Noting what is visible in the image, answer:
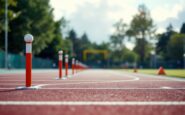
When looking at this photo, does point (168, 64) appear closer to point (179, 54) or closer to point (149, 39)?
point (179, 54)

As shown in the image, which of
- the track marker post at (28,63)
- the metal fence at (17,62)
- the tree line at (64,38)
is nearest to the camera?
the track marker post at (28,63)

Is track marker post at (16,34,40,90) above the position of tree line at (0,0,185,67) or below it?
→ below

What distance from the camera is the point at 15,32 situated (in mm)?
60250

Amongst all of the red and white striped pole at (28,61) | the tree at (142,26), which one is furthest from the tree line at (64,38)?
the red and white striped pole at (28,61)

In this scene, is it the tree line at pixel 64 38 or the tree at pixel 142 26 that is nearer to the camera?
the tree line at pixel 64 38

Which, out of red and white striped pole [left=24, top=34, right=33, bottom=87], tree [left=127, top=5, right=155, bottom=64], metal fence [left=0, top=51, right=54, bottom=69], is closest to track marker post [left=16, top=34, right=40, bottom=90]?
red and white striped pole [left=24, top=34, right=33, bottom=87]

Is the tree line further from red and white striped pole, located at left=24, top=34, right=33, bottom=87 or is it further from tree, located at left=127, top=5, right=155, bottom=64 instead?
red and white striped pole, located at left=24, top=34, right=33, bottom=87

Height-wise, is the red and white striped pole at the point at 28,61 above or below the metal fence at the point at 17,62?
below

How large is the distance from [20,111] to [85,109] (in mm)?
719

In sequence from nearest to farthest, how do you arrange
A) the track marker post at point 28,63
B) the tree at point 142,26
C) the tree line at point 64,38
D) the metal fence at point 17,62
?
1. the track marker post at point 28,63
2. the metal fence at point 17,62
3. the tree line at point 64,38
4. the tree at point 142,26

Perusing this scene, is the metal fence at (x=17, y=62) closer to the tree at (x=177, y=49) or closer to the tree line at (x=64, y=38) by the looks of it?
the tree line at (x=64, y=38)

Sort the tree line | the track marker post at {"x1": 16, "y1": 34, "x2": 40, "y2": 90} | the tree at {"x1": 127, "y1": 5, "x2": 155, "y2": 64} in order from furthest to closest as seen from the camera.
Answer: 1. the tree at {"x1": 127, "y1": 5, "x2": 155, "y2": 64}
2. the tree line
3. the track marker post at {"x1": 16, "y1": 34, "x2": 40, "y2": 90}

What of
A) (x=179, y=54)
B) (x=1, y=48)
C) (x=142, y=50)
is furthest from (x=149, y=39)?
(x=1, y=48)

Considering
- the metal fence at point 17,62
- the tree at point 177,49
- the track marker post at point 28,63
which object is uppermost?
the tree at point 177,49
